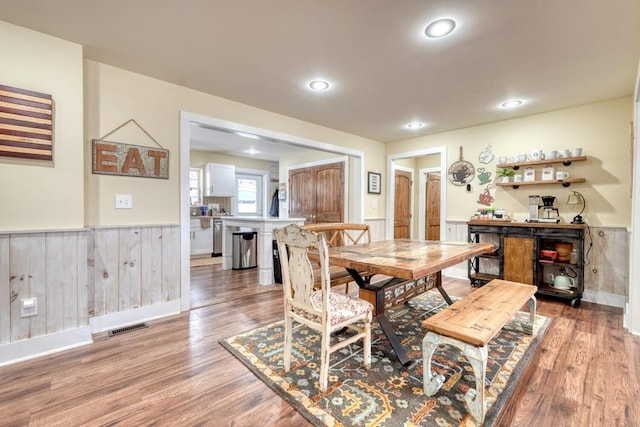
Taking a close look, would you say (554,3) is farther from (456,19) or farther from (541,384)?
(541,384)

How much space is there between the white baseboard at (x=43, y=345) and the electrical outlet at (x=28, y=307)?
0.61ft

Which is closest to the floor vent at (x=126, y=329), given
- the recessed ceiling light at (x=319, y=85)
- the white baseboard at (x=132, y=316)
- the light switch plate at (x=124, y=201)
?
the white baseboard at (x=132, y=316)

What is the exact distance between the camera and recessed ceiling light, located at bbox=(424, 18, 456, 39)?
75.9 inches

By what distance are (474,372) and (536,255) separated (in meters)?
2.76

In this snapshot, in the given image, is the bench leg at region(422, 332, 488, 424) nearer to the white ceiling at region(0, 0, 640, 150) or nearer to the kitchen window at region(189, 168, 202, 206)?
the white ceiling at region(0, 0, 640, 150)

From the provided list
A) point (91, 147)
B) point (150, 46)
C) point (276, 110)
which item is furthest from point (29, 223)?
point (276, 110)

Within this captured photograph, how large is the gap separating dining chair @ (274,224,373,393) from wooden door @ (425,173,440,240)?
17.8 ft

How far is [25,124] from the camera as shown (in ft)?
6.83

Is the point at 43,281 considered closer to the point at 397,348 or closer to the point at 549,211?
the point at 397,348

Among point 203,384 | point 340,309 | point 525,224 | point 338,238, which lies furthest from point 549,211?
point 203,384

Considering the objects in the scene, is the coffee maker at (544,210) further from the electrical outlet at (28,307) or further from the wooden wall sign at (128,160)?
the electrical outlet at (28,307)

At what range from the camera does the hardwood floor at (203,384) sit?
4.96ft

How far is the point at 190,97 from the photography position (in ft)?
10.1

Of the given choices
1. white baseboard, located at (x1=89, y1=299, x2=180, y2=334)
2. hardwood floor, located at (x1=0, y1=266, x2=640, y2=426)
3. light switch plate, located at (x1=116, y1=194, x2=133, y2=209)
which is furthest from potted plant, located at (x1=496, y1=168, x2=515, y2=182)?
light switch plate, located at (x1=116, y1=194, x2=133, y2=209)
